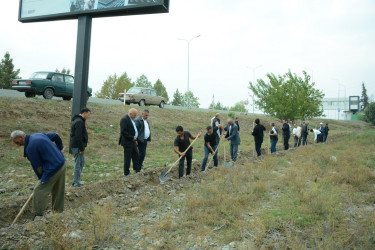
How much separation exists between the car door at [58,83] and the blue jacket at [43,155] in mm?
10783

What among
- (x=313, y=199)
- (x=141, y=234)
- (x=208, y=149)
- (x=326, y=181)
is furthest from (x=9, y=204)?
(x=326, y=181)

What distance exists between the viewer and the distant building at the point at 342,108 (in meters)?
69.7

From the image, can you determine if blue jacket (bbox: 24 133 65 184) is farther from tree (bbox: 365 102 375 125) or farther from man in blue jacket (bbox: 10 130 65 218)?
tree (bbox: 365 102 375 125)

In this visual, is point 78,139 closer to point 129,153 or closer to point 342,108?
point 129,153

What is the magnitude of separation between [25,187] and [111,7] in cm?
643

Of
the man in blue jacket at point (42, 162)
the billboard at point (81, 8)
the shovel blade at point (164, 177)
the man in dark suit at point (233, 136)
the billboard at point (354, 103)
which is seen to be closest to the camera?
the man in blue jacket at point (42, 162)

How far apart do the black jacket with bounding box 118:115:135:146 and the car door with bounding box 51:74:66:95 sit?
361 inches

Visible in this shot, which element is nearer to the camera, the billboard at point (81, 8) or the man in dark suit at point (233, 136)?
the billboard at point (81, 8)

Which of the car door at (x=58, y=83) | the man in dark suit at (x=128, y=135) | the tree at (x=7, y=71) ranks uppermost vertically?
the tree at (x=7, y=71)

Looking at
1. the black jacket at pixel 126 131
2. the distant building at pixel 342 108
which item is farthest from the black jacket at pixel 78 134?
the distant building at pixel 342 108

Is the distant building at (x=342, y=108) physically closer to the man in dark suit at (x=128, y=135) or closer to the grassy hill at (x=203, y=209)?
the grassy hill at (x=203, y=209)

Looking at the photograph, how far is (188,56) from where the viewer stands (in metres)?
32.3

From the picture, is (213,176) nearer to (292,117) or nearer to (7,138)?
(7,138)

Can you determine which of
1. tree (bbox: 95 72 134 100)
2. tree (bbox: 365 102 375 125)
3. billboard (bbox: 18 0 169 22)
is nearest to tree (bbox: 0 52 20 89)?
tree (bbox: 95 72 134 100)
